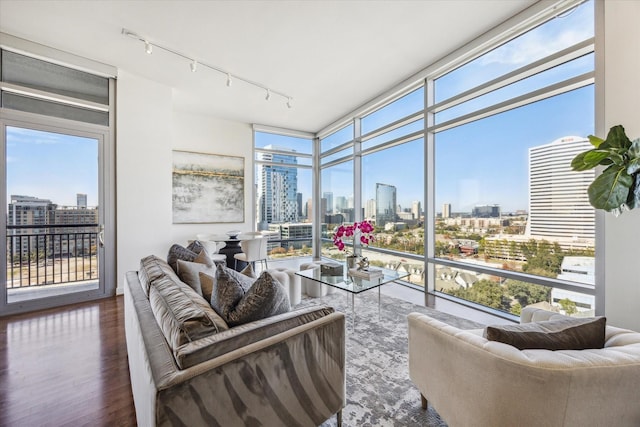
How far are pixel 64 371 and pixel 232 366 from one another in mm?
2049

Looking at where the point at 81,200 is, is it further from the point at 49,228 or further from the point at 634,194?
the point at 634,194

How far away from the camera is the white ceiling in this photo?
105 inches

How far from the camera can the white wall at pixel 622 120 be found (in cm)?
203

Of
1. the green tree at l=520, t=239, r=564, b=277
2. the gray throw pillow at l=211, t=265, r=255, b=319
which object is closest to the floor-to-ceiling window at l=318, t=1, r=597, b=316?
the green tree at l=520, t=239, r=564, b=277

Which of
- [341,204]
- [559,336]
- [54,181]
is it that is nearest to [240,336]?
[559,336]

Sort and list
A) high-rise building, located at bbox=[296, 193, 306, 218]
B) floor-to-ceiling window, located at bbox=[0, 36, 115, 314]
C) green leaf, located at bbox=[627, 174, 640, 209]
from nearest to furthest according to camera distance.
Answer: green leaf, located at bbox=[627, 174, 640, 209] < floor-to-ceiling window, located at bbox=[0, 36, 115, 314] < high-rise building, located at bbox=[296, 193, 306, 218]

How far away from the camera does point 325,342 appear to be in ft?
4.53

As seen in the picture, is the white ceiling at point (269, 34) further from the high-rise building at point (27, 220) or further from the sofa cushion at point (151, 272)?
the sofa cushion at point (151, 272)

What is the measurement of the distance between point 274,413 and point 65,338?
276 centimetres

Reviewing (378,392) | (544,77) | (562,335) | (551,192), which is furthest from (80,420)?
(544,77)

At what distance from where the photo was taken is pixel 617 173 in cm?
171

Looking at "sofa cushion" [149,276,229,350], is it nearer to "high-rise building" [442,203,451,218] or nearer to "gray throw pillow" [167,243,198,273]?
"gray throw pillow" [167,243,198,273]

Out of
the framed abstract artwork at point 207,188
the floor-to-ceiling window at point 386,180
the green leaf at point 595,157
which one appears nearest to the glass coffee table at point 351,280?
the floor-to-ceiling window at point 386,180

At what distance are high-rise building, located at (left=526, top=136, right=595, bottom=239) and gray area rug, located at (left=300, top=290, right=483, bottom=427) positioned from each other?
131 centimetres
